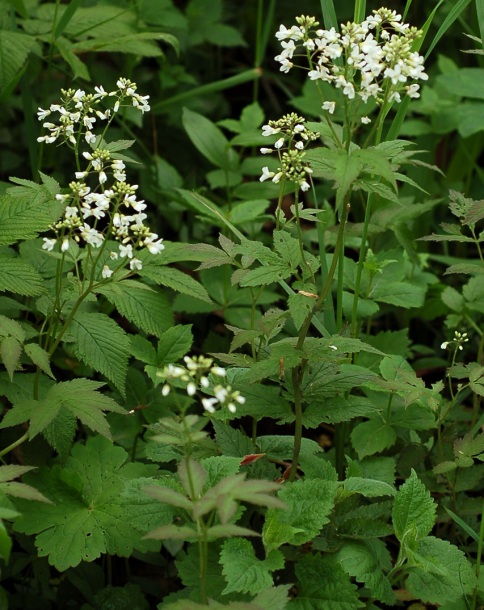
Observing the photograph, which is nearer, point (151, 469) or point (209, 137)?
point (151, 469)

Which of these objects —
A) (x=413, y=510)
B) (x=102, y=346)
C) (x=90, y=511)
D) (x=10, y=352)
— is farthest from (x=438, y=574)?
(x=10, y=352)

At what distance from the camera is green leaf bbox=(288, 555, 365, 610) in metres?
1.69

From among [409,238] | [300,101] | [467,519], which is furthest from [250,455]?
[300,101]

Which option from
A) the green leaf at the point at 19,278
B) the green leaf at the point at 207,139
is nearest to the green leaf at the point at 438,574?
the green leaf at the point at 19,278

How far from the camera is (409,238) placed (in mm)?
2627

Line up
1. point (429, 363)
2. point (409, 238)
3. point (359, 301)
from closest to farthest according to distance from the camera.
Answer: point (359, 301), point (409, 238), point (429, 363)

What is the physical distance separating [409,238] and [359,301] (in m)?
0.34

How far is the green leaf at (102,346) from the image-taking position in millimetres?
1939

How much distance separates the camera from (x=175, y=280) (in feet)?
6.97

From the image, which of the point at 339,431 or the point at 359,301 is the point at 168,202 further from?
the point at 339,431

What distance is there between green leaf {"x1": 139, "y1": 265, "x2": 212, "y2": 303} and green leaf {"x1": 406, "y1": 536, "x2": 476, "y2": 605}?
0.80 meters

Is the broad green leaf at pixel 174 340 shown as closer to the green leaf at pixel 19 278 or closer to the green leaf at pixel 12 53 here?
the green leaf at pixel 19 278

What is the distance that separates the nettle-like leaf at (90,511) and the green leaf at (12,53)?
1.19 metres

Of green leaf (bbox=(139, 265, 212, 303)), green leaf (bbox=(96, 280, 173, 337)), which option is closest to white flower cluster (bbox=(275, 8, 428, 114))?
green leaf (bbox=(139, 265, 212, 303))
